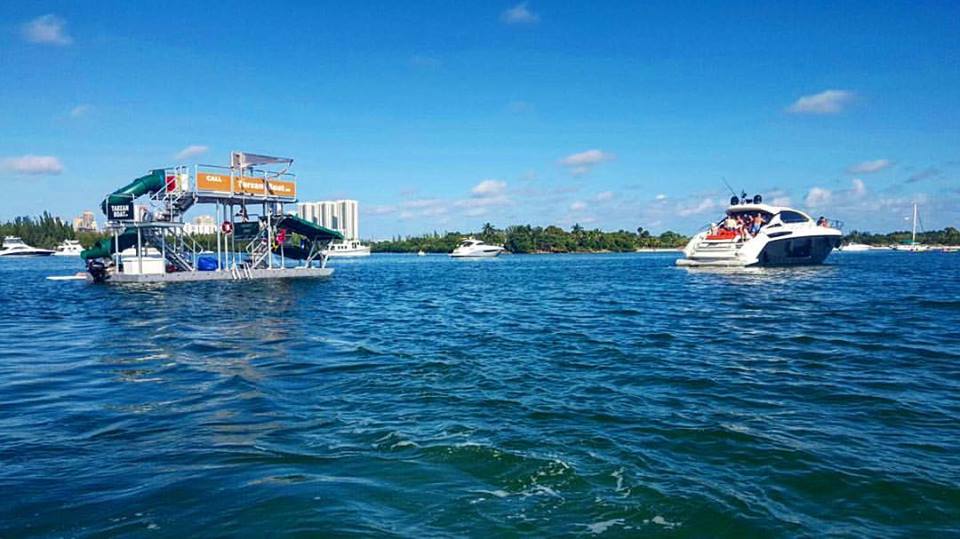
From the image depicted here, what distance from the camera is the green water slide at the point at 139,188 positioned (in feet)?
142

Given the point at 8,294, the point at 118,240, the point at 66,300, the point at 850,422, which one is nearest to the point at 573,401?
the point at 850,422

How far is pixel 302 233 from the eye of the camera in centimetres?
5353

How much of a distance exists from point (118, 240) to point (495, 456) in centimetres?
4804

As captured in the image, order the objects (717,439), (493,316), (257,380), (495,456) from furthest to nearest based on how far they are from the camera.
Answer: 1. (493,316)
2. (257,380)
3. (717,439)
4. (495,456)

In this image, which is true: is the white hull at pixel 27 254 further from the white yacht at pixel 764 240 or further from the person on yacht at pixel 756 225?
the person on yacht at pixel 756 225

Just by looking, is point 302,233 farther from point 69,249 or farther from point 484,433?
point 69,249

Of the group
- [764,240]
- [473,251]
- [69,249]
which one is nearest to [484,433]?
[764,240]

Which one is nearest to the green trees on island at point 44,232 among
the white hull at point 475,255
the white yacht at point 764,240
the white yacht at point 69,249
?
A: the white yacht at point 69,249

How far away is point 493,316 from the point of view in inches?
944

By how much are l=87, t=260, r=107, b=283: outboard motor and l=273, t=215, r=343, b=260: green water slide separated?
1293 cm

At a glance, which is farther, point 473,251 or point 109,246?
point 473,251

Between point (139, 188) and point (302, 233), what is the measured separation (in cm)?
1357

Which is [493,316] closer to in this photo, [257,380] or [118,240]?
[257,380]

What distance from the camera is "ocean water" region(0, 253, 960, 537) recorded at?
5574 mm
